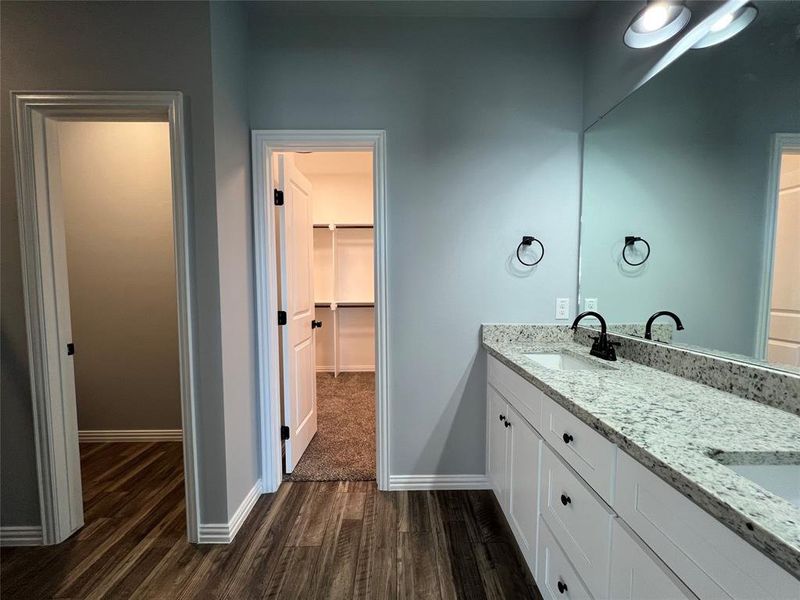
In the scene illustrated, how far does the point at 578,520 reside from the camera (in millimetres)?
941

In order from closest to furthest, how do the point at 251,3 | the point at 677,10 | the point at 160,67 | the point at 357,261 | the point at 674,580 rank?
the point at 674,580, the point at 677,10, the point at 160,67, the point at 251,3, the point at 357,261

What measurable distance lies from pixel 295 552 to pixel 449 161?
220 cm

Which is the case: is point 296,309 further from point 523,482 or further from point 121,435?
point 121,435

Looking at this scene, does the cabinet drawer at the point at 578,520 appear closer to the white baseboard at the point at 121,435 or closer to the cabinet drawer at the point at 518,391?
the cabinet drawer at the point at 518,391

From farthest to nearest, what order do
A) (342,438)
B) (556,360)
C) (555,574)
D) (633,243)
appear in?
(342,438), (556,360), (633,243), (555,574)

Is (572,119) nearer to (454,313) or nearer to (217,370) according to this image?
(454,313)

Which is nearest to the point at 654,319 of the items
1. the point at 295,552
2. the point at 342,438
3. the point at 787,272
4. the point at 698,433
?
the point at 787,272

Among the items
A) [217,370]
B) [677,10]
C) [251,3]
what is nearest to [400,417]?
[217,370]

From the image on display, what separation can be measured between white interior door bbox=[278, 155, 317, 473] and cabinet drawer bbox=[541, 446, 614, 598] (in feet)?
5.01

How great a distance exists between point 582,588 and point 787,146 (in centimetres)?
147

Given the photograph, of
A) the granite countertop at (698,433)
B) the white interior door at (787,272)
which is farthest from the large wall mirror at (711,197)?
the granite countertop at (698,433)

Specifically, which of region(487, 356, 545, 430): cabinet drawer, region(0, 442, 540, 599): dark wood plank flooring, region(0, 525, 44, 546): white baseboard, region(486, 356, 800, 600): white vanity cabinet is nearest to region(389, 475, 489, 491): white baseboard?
region(0, 442, 540, 599): dark wood plank flooring

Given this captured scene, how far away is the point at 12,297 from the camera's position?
4.72 ft

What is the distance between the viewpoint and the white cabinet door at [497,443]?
1.55 metres
